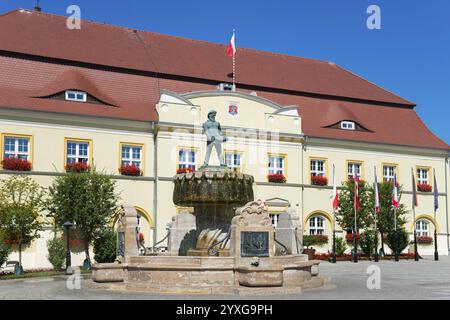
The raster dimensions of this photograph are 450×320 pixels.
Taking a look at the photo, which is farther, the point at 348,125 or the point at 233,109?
the point at 348,125

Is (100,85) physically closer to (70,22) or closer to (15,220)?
(70,22)

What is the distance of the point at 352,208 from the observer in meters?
39.8

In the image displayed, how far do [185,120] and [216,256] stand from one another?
65.3 feet

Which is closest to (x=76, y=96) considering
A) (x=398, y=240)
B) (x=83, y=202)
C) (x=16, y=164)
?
(x=16, y=164)

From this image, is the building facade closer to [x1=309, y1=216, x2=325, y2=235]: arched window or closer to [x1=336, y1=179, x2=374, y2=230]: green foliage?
[x1=309, y1=216, x2=325, y2=235]: arched window

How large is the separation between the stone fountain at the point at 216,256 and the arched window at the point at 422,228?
27.7 meters

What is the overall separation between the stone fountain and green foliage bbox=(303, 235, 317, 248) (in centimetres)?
1861

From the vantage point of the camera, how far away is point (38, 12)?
3934 cm

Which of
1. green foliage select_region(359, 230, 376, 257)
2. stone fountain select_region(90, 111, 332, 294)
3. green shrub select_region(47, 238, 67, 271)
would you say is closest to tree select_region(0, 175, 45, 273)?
green shrub select_region(47, 238, 67, 271)

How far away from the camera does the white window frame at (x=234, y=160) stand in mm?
38125

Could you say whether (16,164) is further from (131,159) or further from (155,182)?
(155,182)

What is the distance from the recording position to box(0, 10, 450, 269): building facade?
33.9m

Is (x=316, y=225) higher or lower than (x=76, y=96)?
lower
